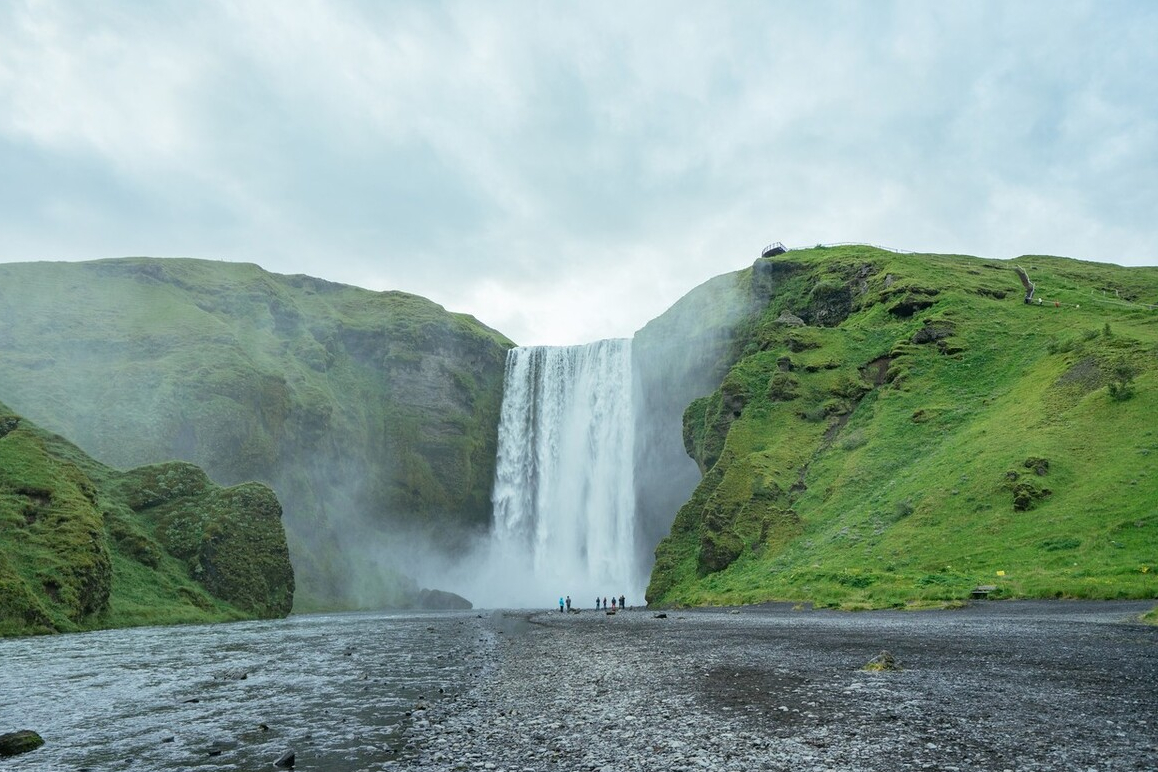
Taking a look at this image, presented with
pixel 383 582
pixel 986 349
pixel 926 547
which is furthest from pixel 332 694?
pixel 383 582

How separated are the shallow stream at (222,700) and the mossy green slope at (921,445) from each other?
24675mm

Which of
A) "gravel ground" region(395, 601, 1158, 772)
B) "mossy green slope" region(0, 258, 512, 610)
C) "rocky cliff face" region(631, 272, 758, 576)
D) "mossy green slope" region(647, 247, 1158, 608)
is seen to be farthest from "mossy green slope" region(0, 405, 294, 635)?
"rocky cliff face" region(631, 272, 758, 576)

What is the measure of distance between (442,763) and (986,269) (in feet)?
337

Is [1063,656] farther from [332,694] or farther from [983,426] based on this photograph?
[983,426]

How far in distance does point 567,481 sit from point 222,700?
81430mm

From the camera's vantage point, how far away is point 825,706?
37.6 feet

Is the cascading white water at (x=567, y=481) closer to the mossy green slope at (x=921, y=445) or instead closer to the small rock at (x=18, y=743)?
the mossy green slope at (x=921, y=445)

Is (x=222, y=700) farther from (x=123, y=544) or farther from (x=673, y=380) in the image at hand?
(x=673, y=380)

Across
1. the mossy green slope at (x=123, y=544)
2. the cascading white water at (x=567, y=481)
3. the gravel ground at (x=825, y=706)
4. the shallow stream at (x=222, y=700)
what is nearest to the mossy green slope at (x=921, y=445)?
the gravel ground at (x=825, y=706)

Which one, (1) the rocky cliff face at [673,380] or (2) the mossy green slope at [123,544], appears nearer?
(2) the mossy green slope at [123,544]

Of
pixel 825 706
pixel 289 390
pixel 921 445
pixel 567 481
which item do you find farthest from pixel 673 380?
pixel 825 706

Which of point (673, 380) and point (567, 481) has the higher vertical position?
point (673, 380)

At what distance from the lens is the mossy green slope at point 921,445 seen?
3384 centimetres

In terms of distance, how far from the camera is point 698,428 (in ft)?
252
